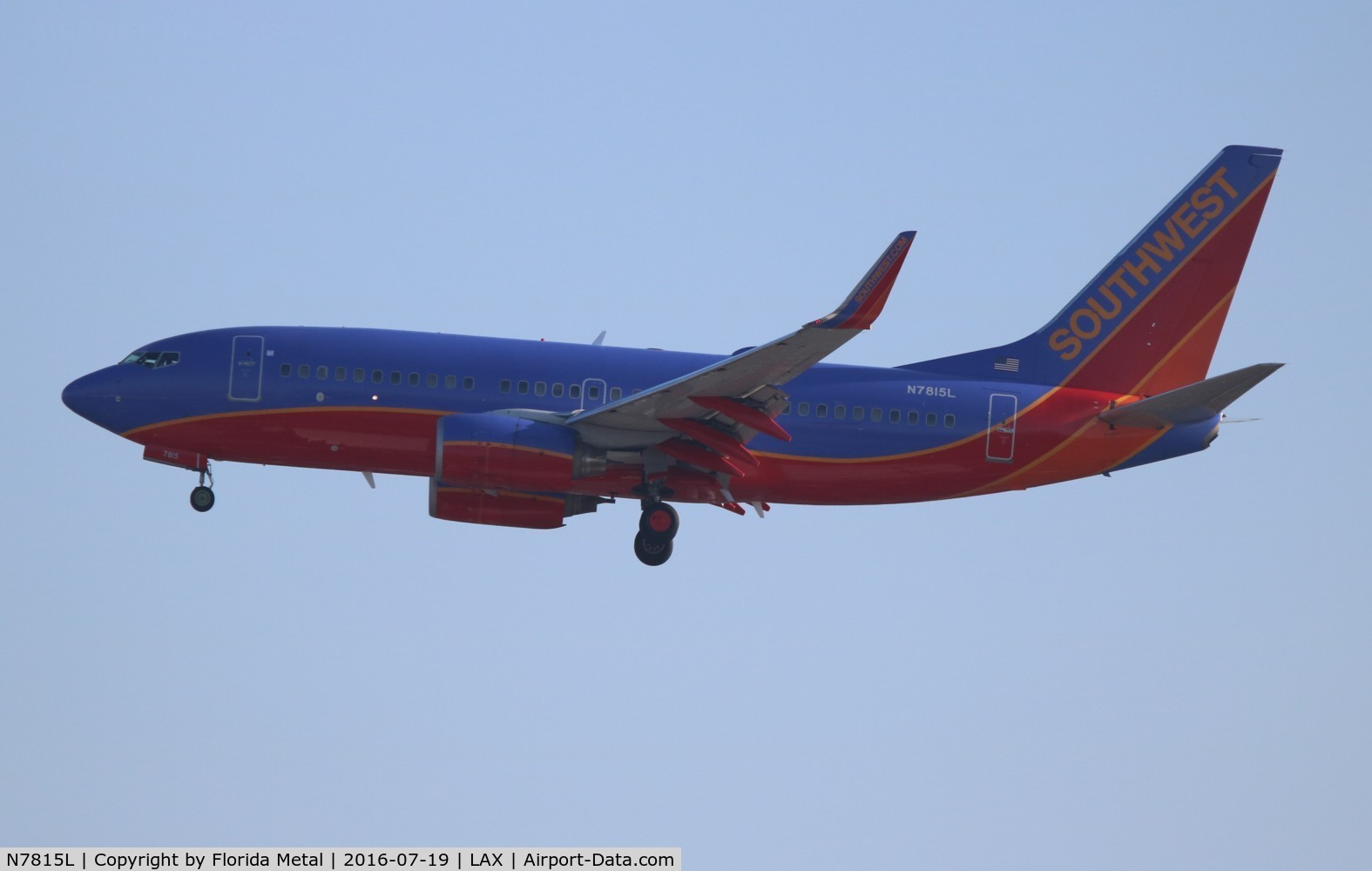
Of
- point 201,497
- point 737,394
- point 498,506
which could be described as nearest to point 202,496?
point 201,497

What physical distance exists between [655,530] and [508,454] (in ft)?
12.5

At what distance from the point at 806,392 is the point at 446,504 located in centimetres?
826

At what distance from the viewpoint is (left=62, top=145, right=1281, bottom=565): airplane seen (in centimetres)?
3638

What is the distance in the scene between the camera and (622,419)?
35.9 m

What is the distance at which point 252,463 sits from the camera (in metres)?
38.1

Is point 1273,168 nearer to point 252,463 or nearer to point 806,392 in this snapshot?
point 806,392

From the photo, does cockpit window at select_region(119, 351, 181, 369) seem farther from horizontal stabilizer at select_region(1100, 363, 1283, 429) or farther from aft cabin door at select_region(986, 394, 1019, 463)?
horizontal stabilizer at select_region(1100, 363, 1283, 429)

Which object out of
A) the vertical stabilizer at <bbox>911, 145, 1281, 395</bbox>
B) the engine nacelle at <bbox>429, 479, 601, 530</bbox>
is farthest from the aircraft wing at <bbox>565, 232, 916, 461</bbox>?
the vertical stabilizer at <bbox>911, 145, 1281, 395</bbox>

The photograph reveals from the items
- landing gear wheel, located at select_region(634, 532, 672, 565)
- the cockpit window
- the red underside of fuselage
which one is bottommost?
landing gear wheel, located at select_region(634, 532, 672, 565)

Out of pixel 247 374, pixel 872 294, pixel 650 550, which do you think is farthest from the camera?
pixel 650 550

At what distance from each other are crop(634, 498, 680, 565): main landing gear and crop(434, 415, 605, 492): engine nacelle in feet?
6.28

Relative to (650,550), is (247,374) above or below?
above

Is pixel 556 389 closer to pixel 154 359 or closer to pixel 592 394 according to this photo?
pixel 592 394

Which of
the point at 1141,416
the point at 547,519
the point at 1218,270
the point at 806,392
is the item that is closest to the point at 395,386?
the point at 547,519
